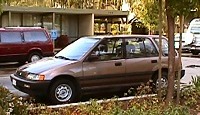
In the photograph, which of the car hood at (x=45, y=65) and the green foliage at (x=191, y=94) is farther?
the car hood at (x=45, y=65)

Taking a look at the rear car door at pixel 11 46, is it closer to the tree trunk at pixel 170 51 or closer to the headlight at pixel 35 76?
the headlight at pixel 35 76

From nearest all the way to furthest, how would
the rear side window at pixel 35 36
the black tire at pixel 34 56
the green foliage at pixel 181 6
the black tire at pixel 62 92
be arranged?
1. the green foliage at pixel 181 6
2. the black tire at pixel 62 92
3. the rear side window at pixel 35 36
4. the black tire at pixel 34 56

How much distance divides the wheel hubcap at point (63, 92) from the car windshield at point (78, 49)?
0.81 m

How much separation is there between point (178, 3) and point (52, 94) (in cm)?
372

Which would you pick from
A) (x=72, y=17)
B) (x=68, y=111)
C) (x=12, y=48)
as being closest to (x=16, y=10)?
(x=72, y=17)

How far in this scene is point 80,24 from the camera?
3309 cm

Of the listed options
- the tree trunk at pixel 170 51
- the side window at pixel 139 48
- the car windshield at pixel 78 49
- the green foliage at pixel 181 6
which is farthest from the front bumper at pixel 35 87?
the green foliage at pixel 181 6

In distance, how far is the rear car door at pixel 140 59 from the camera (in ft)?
33.6

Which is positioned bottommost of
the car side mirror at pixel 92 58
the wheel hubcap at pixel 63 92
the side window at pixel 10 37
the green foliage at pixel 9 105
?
the wheel hubcap at pixel 63 92

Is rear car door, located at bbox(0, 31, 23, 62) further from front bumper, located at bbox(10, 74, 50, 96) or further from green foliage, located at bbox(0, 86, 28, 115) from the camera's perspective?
green foliage, located at bbox(0, 86, 28, 115)

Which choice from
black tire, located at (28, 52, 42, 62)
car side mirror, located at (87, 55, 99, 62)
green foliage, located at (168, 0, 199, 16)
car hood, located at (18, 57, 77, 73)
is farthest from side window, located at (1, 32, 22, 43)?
green foliage, located at (168, 0, 199, 16)

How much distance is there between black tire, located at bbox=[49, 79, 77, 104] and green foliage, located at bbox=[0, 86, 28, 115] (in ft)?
7.92

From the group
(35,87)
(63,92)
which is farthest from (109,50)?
(35,87)

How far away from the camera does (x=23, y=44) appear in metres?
19.5
